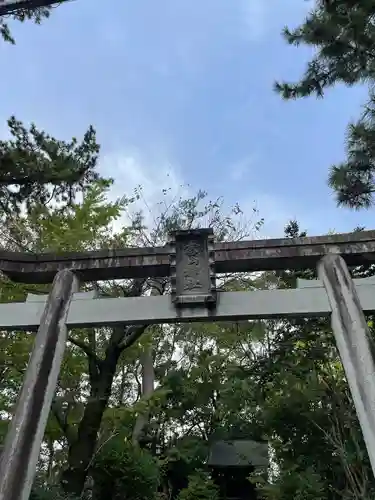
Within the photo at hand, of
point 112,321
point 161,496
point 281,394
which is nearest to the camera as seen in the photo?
point 112,321

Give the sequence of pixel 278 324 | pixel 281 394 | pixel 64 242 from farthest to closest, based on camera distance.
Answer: pixel 278 324
pixel 281 394
pixel 64 242

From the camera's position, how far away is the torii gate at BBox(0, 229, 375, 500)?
451 centimetres

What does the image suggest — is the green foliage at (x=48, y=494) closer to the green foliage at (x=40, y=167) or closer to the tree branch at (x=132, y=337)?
the tree branch at (x=132, y=337)

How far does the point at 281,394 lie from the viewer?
9.92 m

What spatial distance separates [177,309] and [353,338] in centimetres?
206

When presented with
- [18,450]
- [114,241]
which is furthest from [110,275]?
[114,241]

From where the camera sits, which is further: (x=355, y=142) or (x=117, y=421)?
(x=117, y=421)

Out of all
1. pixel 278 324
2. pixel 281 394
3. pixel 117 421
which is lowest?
pixel 117 421

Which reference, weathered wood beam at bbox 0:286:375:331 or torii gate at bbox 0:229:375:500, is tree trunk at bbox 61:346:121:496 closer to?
torii gate at bbox 0:229:375:500

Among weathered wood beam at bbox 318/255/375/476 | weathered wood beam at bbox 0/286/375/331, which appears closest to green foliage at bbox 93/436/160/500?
weathered wood beam at bbox 0/286/375/331

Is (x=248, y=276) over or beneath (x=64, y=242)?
over

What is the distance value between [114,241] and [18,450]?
6.12 metres

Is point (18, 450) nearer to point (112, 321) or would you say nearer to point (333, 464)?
point (112, 321)

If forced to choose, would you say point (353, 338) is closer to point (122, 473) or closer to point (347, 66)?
point (347, 66)
